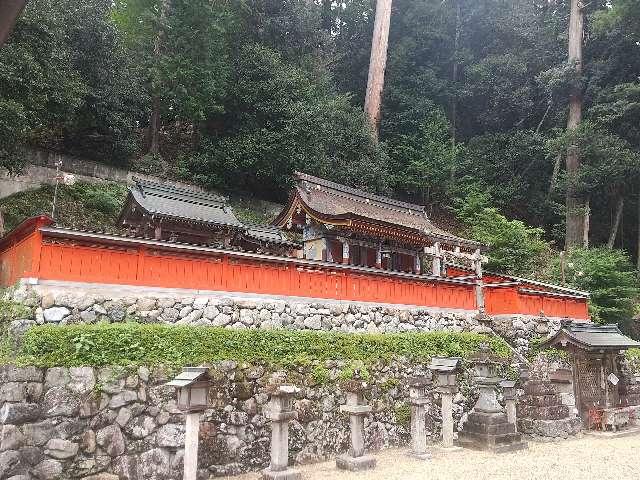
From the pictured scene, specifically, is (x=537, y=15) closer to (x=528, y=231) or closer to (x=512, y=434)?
(x=528, y=231)

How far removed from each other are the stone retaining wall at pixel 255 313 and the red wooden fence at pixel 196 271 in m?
0.22

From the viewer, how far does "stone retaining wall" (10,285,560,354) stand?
342 inches

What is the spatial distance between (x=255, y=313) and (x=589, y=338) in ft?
34.1

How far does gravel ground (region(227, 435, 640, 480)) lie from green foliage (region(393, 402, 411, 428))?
0.89 m

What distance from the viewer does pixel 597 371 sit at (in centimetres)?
1512

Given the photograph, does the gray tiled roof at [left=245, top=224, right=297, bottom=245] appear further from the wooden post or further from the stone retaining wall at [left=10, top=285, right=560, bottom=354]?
the wooden post

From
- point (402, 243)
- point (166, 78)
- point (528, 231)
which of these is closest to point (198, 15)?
point (166, 78)

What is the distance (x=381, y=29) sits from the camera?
109 ft

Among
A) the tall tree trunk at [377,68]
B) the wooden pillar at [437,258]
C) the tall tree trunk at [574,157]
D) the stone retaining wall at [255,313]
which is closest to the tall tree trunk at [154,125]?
the tall tree trunk at [377,68]

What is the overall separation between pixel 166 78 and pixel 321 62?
1148 cm

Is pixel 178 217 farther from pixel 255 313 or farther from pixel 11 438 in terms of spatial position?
pixel 11 438

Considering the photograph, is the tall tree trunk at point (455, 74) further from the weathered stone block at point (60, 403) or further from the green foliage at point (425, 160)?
the weathered stone block at point (60, 403)

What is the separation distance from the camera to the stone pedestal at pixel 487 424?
11219 mm

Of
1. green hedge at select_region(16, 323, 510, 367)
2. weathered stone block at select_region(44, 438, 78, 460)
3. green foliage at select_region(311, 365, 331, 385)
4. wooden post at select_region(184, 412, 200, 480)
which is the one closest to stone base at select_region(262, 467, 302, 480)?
wooden post at select_region(184, 412, 200, 480)
